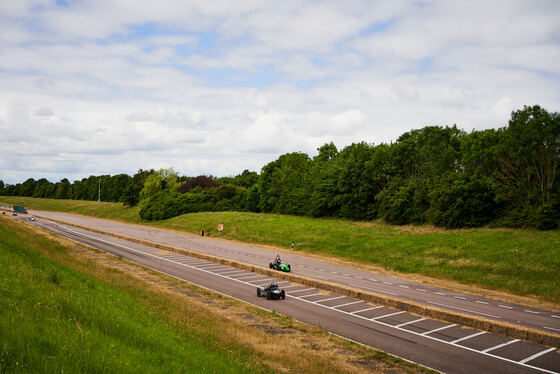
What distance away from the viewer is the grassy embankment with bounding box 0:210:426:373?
26.8 ft

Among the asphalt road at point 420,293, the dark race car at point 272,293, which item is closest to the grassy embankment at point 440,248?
the asphalt road at point 420,293

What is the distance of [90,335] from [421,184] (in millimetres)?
53777

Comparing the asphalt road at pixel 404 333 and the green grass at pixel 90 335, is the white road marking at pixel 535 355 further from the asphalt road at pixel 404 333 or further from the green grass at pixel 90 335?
the green grass at pixel 90 335

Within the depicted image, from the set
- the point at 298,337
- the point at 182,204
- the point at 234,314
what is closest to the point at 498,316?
the point at 298,337

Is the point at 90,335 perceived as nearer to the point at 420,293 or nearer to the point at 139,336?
the point at 139,336

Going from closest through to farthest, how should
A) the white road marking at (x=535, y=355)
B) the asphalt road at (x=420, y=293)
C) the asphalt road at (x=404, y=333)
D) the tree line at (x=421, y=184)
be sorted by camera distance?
the asphalt road at (x=404, y=333)
the white road marking at (x=535, y=355)
the asphalt road at (x=420, y=293)
the tree line at (x=421, y=184)

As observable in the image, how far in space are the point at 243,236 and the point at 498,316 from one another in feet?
151

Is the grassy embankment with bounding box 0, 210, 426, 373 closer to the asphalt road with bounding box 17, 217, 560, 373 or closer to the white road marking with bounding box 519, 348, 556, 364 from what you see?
the asphalt road with bounding box 17, 217, 560, 373

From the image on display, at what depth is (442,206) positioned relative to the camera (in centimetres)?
5175

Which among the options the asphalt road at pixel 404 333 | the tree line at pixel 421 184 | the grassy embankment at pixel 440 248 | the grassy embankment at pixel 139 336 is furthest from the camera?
the tree line at pixel 421 184

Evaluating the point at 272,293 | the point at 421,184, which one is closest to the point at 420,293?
the point at 272,293

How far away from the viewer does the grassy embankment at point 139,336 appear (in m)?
8.18

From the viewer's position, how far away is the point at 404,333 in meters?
18.5

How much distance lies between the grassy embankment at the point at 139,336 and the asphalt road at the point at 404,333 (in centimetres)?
154
